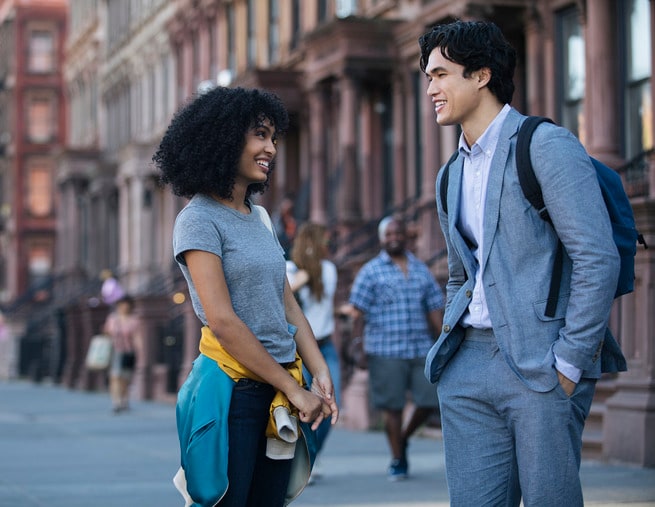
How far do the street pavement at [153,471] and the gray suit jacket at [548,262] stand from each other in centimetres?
470

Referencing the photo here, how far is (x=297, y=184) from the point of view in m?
31.4

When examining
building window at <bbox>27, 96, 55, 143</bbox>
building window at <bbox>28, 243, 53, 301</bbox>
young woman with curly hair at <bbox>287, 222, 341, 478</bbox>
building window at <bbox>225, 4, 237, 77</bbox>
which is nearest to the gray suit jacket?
young woman with curly hair at <bbox>287, 222, 341, 478</bbox>

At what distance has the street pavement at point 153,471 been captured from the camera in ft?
32.0

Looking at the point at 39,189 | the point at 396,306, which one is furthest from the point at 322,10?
the point at 39,189

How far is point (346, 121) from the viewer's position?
1004 inches

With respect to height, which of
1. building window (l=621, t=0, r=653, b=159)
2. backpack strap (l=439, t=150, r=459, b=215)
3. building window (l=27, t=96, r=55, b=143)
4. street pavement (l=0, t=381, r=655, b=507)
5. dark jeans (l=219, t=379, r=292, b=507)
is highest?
building window (l=27, t=96, r=55, b=143)

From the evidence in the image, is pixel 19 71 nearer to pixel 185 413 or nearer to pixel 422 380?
pixel 422 380

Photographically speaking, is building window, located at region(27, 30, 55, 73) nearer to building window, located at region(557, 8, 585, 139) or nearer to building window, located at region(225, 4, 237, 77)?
→ building window, located at region(225, 4, 237, 77)

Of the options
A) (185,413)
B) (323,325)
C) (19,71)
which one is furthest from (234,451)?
(19,71)

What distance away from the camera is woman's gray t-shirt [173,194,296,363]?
480 centimetres

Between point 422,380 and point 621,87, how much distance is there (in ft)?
28.0

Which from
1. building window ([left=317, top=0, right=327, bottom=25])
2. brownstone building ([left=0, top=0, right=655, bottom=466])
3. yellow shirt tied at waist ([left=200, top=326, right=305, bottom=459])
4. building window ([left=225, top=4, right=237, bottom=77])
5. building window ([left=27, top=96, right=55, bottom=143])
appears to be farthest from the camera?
building window ([left=27, top=96, right=55, bottom=143])

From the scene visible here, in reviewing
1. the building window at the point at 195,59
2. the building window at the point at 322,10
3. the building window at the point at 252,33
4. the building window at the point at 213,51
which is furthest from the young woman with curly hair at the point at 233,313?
the building window at the point at 195,59

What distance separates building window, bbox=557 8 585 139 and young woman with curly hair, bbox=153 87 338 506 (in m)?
15.0
